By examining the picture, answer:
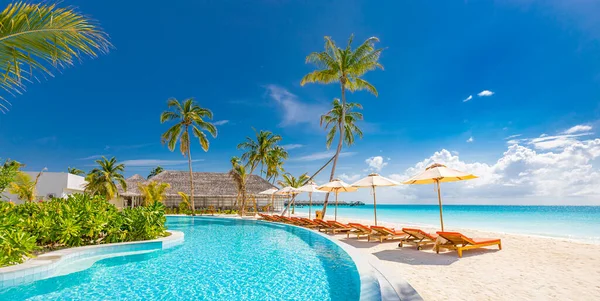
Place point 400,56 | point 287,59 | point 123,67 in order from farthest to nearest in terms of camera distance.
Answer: point 123,67
point 287,59
point 400,56

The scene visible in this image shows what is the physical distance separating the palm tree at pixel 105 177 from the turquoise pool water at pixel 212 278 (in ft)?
60.1

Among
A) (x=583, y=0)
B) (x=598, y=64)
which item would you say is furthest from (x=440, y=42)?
(x=598, y=64)

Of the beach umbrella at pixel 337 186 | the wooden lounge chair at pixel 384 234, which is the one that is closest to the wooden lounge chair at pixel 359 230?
the wooden lounge chair at pixel 384 234

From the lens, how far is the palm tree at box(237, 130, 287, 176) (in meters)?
27.9

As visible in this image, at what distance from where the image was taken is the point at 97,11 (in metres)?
13.6

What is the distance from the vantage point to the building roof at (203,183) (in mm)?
30422

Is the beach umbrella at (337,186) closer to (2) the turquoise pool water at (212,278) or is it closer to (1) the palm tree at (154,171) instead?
(2) the turquoise pool water at (212,278)

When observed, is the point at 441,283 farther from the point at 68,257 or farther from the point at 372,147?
the point at 372,147

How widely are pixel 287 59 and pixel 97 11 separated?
985 centimetres

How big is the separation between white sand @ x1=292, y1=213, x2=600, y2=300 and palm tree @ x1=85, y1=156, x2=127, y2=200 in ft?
74.0

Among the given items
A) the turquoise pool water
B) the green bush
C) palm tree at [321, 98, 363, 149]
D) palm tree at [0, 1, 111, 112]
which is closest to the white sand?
the turquoise pool water

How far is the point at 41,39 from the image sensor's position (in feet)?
9.00

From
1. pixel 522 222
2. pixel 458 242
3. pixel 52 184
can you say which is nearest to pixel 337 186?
pixel 458 242

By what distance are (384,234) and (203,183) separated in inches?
997
